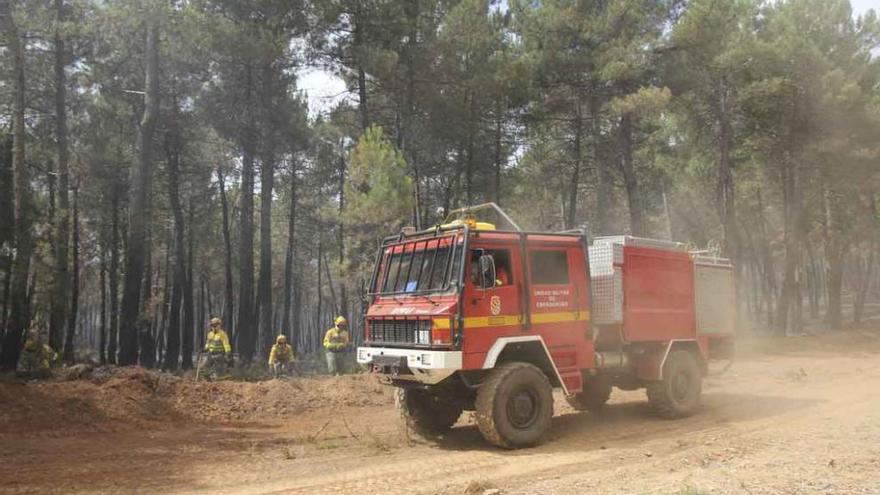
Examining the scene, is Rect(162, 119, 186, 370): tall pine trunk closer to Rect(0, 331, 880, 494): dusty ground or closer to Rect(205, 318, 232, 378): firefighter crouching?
Rect(205, 318, 232, 378): firefighter crouching

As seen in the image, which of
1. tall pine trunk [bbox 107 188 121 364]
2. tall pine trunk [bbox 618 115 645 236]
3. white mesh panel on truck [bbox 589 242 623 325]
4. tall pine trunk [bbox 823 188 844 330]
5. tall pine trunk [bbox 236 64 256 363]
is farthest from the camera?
tall pine trunk [bbox 823 188 844 330]

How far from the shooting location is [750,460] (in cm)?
722

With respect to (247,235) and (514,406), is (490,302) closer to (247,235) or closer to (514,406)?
(514,406)

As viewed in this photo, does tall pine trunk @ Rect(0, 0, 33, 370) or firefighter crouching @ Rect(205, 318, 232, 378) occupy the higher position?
tall pine trunk @ Rect(0, 0, 33, 370)

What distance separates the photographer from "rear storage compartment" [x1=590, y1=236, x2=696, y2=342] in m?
10.0

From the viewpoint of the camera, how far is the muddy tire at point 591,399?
1126cm

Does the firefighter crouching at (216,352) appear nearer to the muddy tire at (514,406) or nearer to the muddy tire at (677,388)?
the muddy tire at (514,406)

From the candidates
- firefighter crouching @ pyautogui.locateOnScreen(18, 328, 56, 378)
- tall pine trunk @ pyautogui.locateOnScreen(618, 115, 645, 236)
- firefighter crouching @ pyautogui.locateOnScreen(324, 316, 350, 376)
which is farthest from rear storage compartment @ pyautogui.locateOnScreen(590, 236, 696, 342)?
firefighter crouching @ pyautogui.locateOnScreen(18, 328, 56, 378)

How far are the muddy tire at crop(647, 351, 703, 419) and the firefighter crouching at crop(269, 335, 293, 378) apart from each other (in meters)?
9.52

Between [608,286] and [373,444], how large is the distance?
14.1ft

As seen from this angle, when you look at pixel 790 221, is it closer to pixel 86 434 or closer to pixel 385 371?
pixel 385 371

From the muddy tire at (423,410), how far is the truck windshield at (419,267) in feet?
5.30

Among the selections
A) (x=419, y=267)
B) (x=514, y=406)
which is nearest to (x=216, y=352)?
(x=419, y=267)

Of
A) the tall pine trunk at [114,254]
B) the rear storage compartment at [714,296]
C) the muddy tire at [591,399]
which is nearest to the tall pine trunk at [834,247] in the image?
the rear storage compartment at [714,296]
